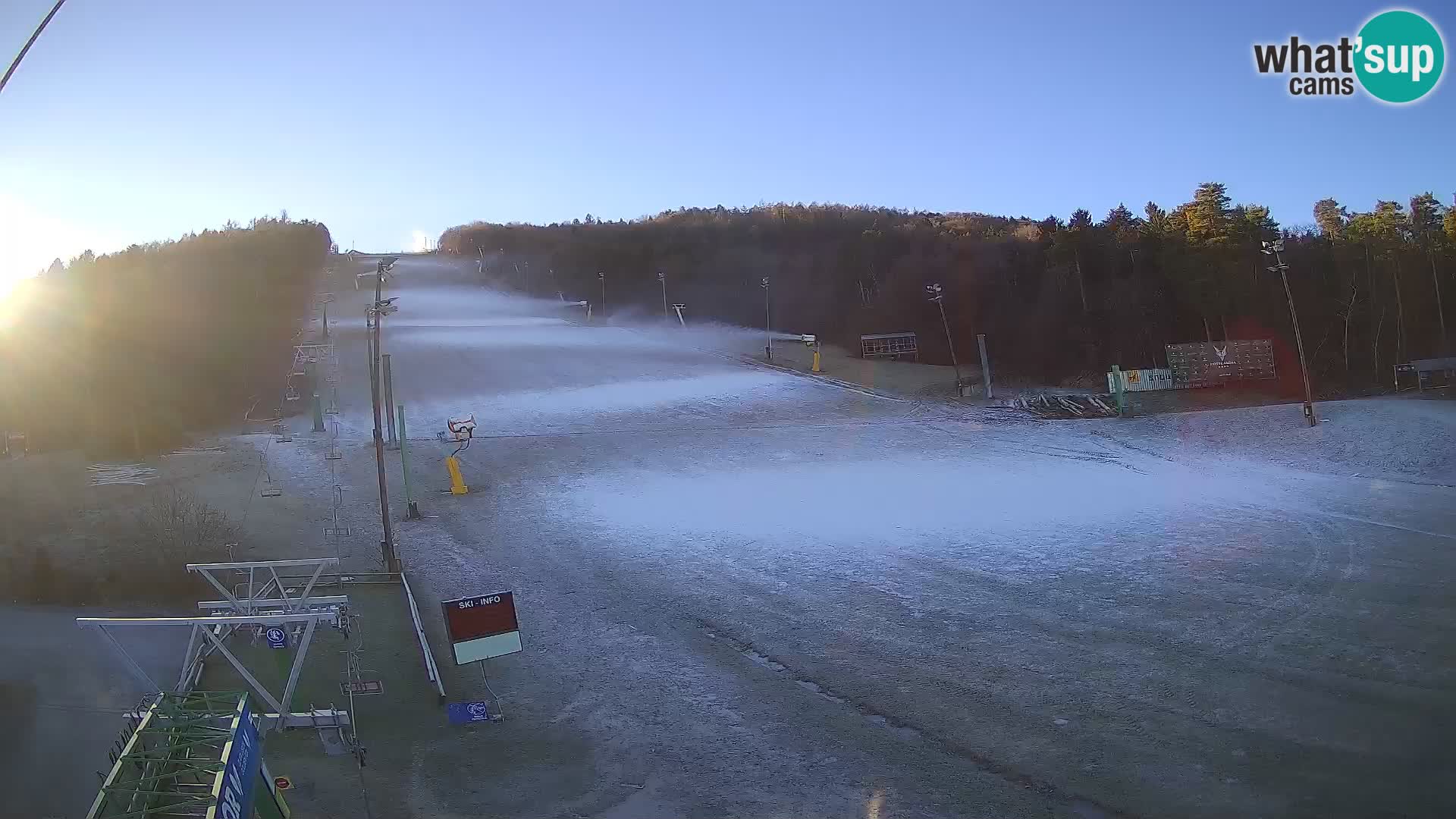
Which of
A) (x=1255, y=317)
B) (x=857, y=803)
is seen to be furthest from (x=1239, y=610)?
(x=1255, y=317)

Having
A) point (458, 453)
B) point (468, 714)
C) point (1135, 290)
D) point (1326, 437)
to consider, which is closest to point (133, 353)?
point (458, 453)

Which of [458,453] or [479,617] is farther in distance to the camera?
[458,453]

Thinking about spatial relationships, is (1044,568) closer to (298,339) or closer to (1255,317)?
(1255,317)

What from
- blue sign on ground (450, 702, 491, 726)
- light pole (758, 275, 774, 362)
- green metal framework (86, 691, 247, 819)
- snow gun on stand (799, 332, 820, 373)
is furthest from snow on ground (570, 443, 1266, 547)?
light pole (758, 275, 774, 362)

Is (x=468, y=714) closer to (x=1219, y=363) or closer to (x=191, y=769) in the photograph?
(x=191, y=769)

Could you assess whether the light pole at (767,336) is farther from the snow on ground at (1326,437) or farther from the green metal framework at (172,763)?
the green metal framework at (172,763)
